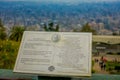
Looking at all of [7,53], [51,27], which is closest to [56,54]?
[51,27]

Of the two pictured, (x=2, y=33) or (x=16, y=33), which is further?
(x=2, y=33)

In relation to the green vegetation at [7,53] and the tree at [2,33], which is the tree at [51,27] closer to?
the green vegetation at [7,53]

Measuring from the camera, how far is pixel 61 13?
575 cm

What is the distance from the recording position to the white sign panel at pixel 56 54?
1.83 meters

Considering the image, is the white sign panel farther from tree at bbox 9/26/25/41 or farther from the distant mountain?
the distant mountain

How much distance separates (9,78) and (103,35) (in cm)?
305

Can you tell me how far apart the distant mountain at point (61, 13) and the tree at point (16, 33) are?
0.43ft

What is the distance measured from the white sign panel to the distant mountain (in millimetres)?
3695

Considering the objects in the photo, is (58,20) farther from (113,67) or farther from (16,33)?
(113,67)

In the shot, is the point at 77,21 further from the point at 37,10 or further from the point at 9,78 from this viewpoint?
the point at 9,78

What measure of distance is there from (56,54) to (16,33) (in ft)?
12.2

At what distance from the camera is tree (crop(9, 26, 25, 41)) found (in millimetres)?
5492

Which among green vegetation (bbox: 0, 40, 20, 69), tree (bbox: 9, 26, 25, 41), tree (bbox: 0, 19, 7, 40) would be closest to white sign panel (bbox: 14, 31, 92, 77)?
tree (bbox: 9, 26, 25, 41)

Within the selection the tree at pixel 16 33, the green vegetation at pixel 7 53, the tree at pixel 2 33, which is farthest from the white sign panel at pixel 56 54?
the tree at pixel 2 33
